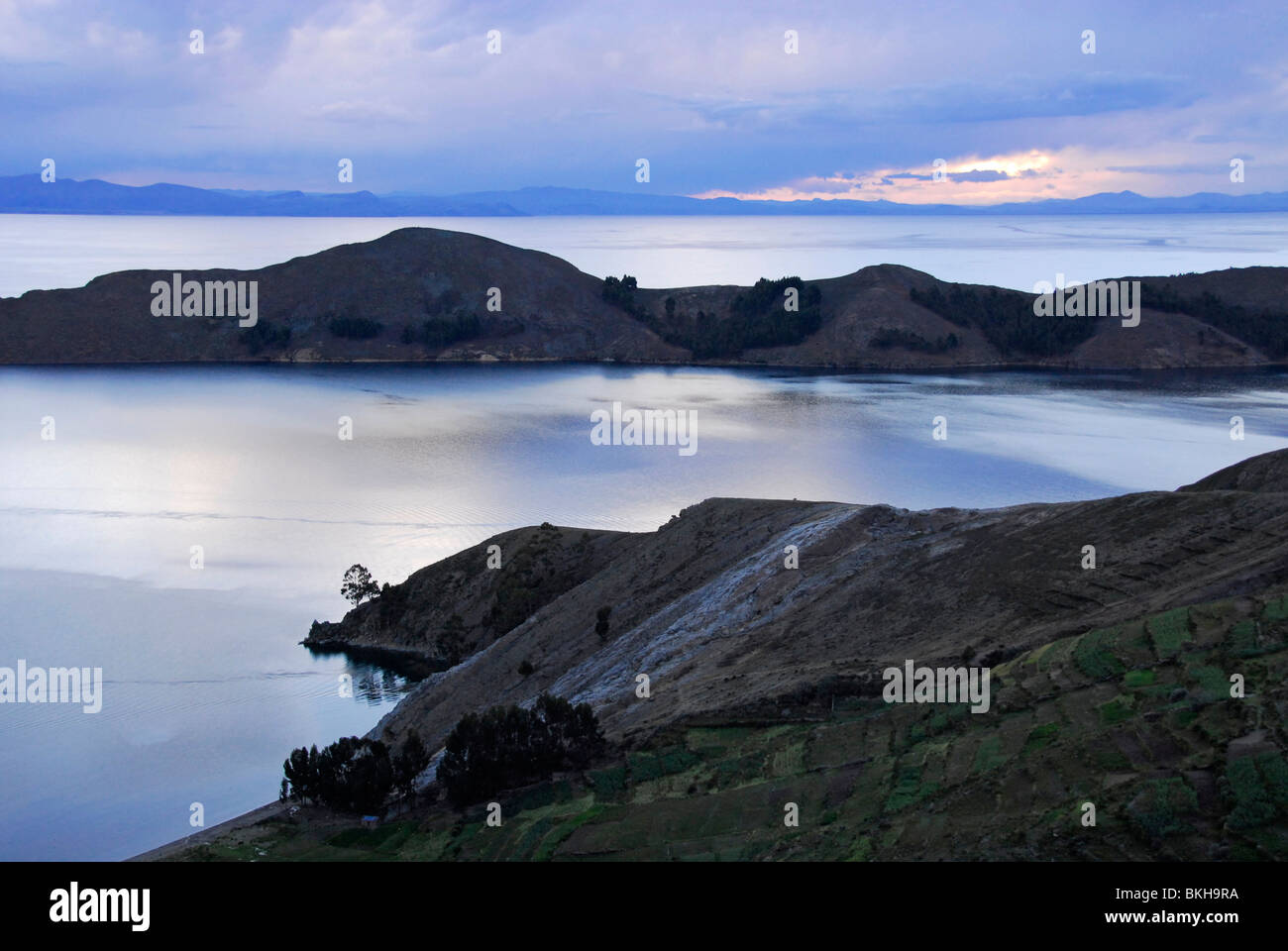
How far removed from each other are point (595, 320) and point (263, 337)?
34.3 metres

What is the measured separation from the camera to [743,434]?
82625 millimetres

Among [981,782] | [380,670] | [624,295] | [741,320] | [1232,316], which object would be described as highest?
[624,295]

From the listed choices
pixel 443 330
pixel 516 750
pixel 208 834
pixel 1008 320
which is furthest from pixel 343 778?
pixel 1008 320

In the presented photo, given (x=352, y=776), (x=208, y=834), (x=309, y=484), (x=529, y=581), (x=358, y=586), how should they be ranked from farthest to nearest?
1. (x=309, y=484)
2. (x=358, y=586)
3. (x=529, y=581)
4. (x=352, y=776)
5. (x=208, y=834)

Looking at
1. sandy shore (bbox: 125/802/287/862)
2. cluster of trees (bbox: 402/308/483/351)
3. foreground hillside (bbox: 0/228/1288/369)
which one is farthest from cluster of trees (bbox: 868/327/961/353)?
sandy shore (bbox: 125/802/287/862)

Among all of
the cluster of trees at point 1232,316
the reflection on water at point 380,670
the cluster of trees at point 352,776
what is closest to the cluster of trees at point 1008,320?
the cluster of trees at point 1232,316

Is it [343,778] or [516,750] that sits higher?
[516,750]

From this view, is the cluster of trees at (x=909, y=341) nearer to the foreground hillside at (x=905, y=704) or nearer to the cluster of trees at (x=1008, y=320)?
the cluster of trees at (x=1008, y=320)

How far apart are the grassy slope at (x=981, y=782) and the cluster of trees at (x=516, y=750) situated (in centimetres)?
56

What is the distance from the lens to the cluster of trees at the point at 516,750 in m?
25.4

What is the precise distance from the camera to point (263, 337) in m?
123

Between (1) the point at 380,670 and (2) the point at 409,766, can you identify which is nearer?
(2) the point at 409,766

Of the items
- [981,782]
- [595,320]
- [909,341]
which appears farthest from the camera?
[595,320]

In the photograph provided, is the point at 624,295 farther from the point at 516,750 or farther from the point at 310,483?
the point at 516,750
